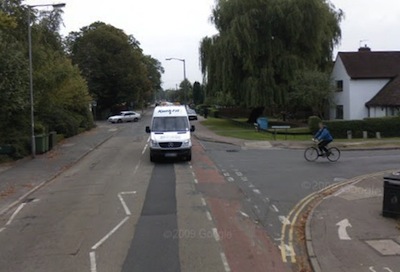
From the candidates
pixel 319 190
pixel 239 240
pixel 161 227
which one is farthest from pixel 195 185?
pixel 239 240

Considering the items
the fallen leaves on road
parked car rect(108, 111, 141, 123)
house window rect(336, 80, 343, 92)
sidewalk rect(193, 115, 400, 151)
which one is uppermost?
house window rect(336, 80, 343, 92)

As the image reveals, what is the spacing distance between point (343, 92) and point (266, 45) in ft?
29.0

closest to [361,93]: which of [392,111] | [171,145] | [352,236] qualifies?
[392,111]

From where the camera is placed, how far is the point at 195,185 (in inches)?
617

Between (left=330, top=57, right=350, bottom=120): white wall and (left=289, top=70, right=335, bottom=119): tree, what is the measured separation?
306 cm

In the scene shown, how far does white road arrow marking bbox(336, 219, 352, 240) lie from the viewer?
9318 millimetres

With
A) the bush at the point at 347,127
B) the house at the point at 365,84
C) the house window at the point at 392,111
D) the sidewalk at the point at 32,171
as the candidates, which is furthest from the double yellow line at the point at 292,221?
the house at the point at 365,84

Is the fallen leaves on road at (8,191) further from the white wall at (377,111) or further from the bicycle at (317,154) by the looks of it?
the white wall at (377,111)

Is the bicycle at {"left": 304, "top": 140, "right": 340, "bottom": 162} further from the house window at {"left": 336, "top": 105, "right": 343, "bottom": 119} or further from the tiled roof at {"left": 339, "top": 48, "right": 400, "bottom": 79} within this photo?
the house window at {"left": 336, "top": 105, "right": 343, "bottom": 119}

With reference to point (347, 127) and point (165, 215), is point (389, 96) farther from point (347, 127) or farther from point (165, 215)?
point (165, 215)

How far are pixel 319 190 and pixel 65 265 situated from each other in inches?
343

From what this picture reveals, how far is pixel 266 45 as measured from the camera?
139 feet

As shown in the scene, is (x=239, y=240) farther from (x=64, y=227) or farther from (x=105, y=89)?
(x=105, y=89)

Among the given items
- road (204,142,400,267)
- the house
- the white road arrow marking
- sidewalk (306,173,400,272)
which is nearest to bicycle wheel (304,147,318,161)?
road (204,142,400,267)
